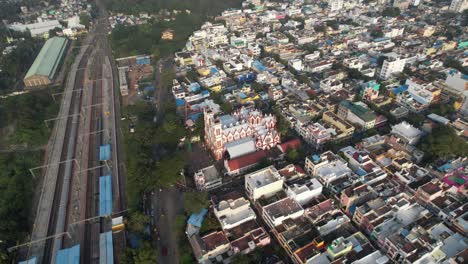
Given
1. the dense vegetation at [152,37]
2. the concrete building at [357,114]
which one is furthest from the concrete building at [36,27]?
the concrete building at [357,114]

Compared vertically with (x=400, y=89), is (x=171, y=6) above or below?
above

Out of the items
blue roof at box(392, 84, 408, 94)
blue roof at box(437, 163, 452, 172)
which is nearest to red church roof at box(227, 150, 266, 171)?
blue roof at box(437, 163, 452, 172)

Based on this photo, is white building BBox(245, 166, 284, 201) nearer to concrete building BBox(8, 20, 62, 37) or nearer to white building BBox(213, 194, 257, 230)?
A: white building BBox(213, 194, 257, 230)

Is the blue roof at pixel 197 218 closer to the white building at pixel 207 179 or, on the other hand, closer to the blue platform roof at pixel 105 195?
the white building at pixel 207 179

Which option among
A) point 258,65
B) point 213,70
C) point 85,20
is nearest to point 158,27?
point 85,20

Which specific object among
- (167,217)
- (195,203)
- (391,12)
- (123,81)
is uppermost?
(391,12)

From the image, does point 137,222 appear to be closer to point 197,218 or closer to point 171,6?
point 197,218

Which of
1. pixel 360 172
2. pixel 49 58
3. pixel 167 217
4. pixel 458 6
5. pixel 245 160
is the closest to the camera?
pixel 167 217
